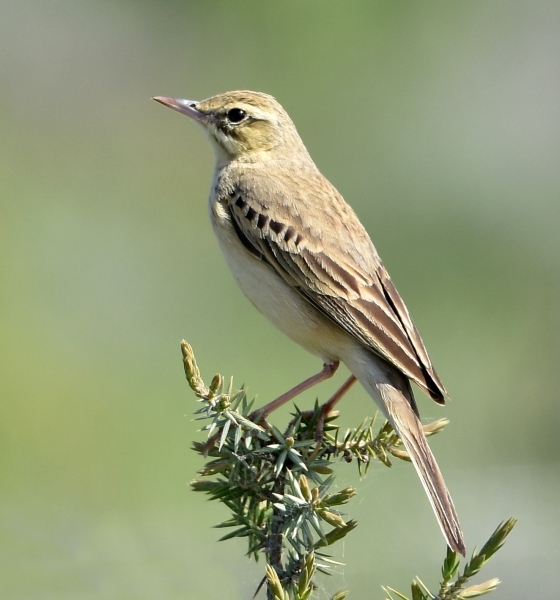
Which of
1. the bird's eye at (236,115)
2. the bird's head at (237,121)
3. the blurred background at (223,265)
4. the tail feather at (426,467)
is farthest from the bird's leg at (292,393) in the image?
the bird's eye at (236,115)

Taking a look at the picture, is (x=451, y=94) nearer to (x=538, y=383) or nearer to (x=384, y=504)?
(x=538, y=383)

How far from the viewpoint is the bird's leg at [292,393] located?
388cm

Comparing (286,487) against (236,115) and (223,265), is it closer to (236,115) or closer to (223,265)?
(236,115)

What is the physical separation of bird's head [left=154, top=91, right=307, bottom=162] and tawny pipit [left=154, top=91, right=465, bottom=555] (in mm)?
132

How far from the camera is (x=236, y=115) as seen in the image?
540 centimetres

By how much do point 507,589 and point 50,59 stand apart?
30.5 ft

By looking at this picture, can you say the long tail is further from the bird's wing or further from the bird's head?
the bird's head

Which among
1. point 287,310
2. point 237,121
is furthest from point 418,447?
point 237,121

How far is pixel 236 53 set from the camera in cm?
1264

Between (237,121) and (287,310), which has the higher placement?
(237,121)

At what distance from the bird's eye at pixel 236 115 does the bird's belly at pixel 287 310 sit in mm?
958

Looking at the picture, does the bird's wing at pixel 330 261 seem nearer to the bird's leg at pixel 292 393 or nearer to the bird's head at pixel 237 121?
the bird's leg at pixel 292 393

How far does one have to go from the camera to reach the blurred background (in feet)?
20.9

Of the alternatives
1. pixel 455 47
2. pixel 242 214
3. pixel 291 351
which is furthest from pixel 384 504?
pixel 455 47
